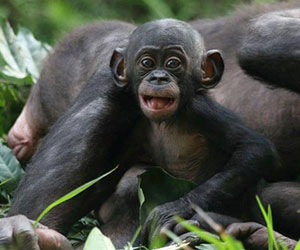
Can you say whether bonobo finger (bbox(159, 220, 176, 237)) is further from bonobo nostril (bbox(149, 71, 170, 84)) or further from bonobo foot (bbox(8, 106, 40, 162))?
bonobo foot (bbox(8, 106, 40, 162))

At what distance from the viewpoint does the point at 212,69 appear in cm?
422

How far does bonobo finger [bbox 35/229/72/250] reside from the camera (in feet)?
12.2

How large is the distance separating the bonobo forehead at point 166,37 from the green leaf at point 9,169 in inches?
40.1

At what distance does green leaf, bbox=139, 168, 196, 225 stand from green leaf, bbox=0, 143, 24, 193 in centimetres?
85

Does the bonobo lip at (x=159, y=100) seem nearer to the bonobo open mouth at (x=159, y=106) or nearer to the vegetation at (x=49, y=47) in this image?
the bonobo open mouth at (x=159, y=106)

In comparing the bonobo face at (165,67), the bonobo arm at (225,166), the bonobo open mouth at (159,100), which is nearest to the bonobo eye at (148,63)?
the bonobo face at (165,67)

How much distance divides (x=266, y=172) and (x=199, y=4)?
146 inches

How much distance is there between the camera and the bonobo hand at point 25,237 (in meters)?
3.59

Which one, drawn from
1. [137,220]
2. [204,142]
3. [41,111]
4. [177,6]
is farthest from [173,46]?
[177,6]

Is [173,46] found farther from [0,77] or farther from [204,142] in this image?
[0,77]

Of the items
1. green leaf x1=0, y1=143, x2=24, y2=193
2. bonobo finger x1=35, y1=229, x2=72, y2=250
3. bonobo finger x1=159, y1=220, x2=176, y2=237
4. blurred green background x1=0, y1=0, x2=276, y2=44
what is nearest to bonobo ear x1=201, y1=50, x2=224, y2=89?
bonobo finger x1=159, y1=220, x2=176, y2=237

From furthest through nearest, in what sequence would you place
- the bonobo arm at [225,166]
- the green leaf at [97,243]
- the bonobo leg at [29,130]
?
the bonobo leg at [29,130] → the bonobo arm at [225,166] → the green leaf at [97,243]

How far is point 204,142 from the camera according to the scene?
170 inches

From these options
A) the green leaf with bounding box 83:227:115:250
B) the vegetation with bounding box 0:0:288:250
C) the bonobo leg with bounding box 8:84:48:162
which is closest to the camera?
the green leaf with bounding box 83:227:115:250
